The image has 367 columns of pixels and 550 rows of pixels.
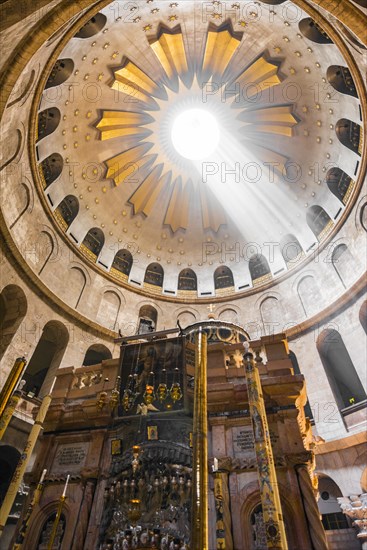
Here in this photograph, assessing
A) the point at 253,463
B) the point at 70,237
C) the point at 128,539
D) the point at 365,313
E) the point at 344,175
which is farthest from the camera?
the point at 70,237

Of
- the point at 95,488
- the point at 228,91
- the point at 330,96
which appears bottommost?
the point at 95,488

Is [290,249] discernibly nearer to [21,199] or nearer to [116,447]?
[21,199]

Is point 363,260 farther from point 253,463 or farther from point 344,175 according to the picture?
point 253,463

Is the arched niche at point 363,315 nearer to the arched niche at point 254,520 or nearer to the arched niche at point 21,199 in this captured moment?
the arched niche at point 254,520

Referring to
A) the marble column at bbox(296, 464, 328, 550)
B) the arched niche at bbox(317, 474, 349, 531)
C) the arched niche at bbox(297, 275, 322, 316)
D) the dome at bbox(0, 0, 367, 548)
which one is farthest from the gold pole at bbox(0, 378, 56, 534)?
the arched niche at bbox(297, 275, 322, 316)

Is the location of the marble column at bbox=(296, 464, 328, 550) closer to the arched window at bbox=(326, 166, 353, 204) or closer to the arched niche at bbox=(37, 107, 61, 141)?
the arched window at bbox=(326, 166, 353, 204)

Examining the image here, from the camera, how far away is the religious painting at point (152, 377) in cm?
712

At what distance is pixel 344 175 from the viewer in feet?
60.4

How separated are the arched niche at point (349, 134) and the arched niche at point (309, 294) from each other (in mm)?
6809

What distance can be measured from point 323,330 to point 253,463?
1176cm

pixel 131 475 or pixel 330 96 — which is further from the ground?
pixel 330 96

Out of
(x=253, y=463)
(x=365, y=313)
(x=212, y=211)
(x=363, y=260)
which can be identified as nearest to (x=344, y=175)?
(x=363, y=260)

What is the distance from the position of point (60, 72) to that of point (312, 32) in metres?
11.3

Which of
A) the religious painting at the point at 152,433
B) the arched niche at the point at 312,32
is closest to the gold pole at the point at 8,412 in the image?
the religious painting at the point at 152,433
